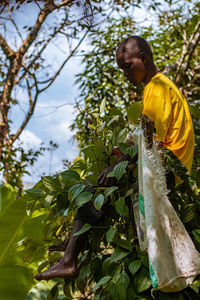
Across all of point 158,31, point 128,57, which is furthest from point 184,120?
point 158,31

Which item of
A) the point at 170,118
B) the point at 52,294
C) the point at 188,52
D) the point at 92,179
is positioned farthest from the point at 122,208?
the point at 188,52

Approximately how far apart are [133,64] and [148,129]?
20.3 inches

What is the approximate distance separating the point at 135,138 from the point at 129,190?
194mm

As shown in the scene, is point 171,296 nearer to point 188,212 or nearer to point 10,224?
point 188,212

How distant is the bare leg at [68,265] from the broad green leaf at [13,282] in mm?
654

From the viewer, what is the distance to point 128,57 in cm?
168

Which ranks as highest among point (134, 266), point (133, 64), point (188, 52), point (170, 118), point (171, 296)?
point (188, 52)

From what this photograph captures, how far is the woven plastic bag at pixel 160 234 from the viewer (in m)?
1.17

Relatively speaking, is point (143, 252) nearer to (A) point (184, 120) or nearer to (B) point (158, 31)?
(A) point (184, 120)

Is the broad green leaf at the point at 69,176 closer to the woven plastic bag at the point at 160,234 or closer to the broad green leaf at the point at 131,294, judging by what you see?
the woven plastic bag at the point at 160,234

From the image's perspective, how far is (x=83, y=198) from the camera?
1349 millimetres

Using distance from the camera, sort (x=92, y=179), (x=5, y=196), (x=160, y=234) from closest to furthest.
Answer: (x=160, y=234) → (x=92, y=179) → (x=5, y=196)

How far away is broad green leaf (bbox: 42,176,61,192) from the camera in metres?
1.47

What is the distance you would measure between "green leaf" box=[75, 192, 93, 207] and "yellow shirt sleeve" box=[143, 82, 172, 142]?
0.35 meters
